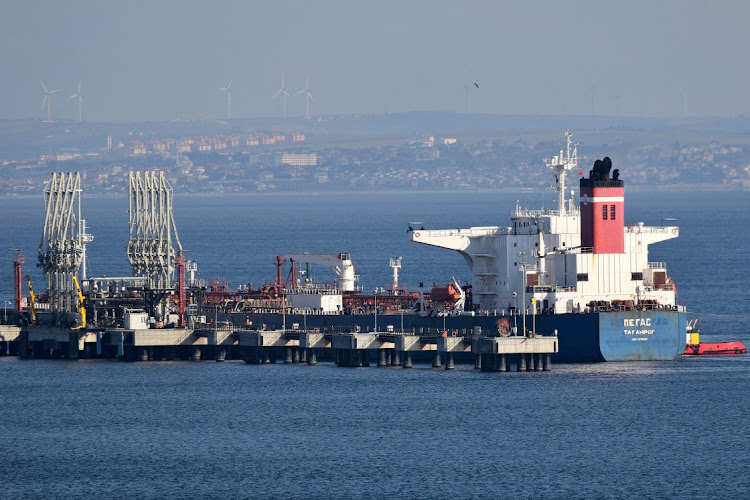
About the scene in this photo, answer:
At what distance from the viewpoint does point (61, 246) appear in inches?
3826

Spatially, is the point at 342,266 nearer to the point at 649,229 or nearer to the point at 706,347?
the point at 649,229

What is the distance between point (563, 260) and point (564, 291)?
2.08 m

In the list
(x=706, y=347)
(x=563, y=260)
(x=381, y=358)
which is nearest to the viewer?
(x=381, y=358)

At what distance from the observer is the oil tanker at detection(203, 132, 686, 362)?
277 ft

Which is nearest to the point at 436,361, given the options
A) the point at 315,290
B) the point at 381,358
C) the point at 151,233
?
the point at 381,358

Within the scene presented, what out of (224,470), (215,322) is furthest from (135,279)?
(224,470)

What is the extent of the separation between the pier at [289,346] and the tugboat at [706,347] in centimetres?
857

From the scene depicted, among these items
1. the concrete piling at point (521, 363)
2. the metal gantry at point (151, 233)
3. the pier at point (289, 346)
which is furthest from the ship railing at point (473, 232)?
the metal gantry at point (151, 233)

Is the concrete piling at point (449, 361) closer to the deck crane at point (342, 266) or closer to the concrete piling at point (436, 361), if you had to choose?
the concrete piling at point (436, 361)

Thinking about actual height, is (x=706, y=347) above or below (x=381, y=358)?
above

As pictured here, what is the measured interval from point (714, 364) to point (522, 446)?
898 inches

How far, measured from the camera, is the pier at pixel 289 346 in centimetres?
8319

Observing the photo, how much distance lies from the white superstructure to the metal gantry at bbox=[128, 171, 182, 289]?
17.7 m

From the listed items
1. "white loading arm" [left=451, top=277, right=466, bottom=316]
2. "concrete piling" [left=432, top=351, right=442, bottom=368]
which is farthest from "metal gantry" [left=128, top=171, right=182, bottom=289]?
"concrete piling" [left=432, top=351, right=442, bottom=368]
